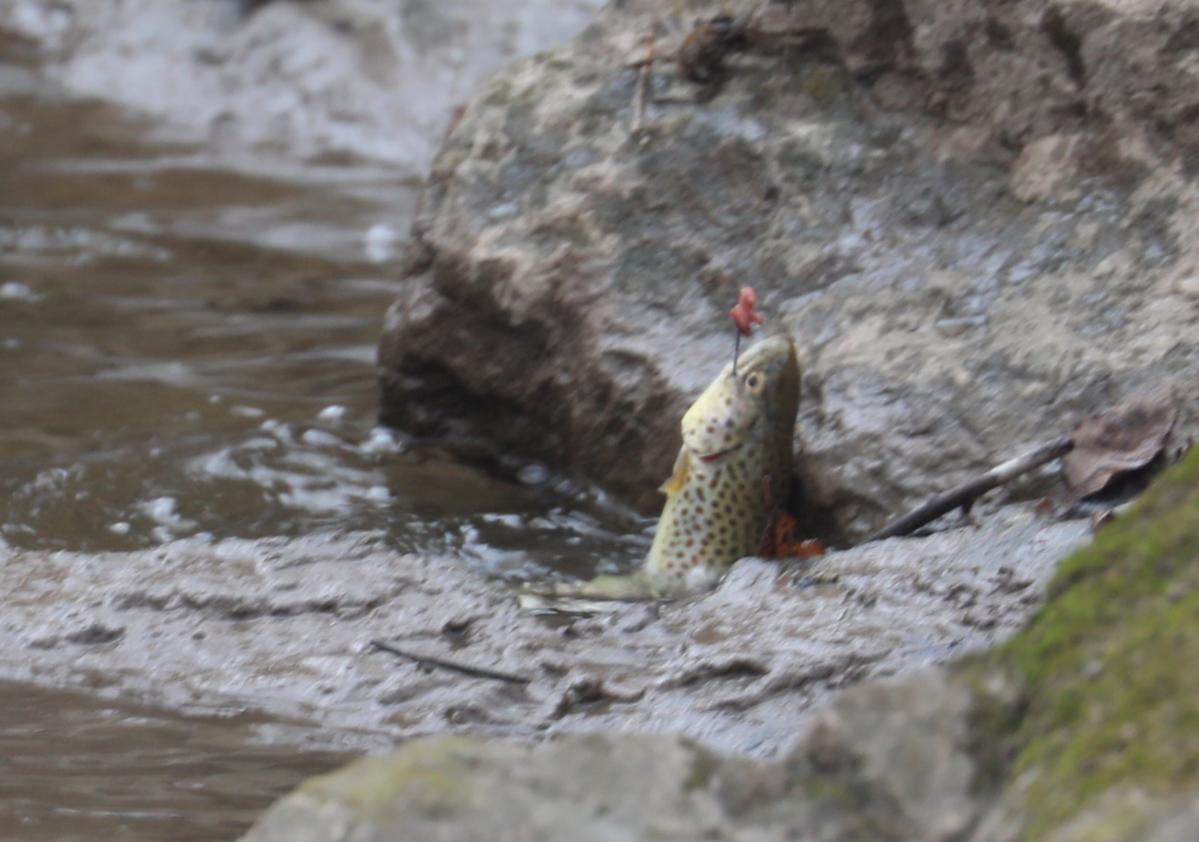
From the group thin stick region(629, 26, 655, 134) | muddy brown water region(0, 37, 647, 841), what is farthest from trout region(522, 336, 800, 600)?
thin stick region(629, 26, 655, 134)

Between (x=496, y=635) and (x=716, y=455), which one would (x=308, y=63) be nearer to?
(x=716, y=455)

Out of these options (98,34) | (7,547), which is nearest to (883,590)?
(7,547)

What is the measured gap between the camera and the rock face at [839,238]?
415cm

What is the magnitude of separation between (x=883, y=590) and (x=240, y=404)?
299 cm

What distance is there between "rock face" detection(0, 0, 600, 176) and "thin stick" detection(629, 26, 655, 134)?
4.37 meters

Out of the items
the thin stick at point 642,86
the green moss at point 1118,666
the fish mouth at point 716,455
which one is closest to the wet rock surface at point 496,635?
the fish mouth at point 716,455

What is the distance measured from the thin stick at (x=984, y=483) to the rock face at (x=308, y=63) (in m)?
6.09

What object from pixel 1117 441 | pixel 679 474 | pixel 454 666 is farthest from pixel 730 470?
pixel 454 666

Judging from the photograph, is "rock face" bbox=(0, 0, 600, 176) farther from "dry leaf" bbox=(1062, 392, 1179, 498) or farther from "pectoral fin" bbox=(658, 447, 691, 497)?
"dry leaf" bbox=(1062, 392, 1179, 498)

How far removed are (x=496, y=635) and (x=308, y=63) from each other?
7493 mm

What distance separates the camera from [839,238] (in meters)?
4.71

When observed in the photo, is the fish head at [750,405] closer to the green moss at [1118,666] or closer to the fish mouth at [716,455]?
the fish mouth at [716,455]

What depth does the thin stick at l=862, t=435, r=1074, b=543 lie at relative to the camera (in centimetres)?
378

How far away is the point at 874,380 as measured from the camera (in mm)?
4289
